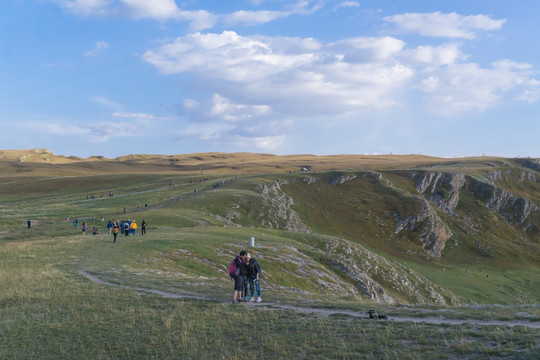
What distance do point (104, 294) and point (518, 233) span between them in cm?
12312

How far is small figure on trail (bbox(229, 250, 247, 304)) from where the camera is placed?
2112 centimetres

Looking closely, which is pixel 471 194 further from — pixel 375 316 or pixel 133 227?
pixel 375 316

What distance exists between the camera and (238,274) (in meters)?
21.2

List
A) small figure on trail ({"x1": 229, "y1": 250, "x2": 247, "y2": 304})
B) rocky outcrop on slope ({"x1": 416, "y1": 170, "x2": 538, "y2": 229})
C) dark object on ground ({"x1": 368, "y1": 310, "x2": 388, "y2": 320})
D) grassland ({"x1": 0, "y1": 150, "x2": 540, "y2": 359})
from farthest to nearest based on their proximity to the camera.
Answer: rocky outcrop on slope ({"x1": 416, "y1": 170, "x2": 538, "y2": 229}) < small figure on trail ({"x1": 229, "y1": 250, "x2": 247, "y2": 304}) < dark object on ground ({"x1": 368, "y1": 310, "x2": 388, "y2": 320}) < grassland ({"x1": 0, "y1": 150, "x2": 540, "y2": 359})

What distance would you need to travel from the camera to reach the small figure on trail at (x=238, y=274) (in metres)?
21.1

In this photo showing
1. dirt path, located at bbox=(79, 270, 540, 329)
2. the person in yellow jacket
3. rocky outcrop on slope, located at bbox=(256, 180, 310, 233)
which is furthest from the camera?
rocky outcrop on slope, located at bbox=(256, 180, 310, 233)

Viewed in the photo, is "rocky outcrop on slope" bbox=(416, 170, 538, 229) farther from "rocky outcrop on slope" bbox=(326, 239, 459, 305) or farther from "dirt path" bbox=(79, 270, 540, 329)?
"dirt path" bbox=(79, 270, 540, 329)

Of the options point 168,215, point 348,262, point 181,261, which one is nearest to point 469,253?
point 348,262

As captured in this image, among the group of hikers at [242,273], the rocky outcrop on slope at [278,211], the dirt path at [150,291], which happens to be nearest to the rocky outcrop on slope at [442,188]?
the rocky outcrop on slope at [278,211]

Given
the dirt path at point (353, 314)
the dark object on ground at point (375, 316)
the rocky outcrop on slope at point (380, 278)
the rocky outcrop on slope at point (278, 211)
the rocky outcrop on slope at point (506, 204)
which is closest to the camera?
the dirt path at point (353, 314)

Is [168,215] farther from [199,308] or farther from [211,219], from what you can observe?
[199,308]

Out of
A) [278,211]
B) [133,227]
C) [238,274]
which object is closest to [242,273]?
[238,274]

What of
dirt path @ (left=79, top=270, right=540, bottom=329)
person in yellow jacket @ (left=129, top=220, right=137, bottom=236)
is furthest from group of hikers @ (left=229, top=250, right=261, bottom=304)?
person in yellow jacket @ (left=129, top=220, right=137, bottom=236)

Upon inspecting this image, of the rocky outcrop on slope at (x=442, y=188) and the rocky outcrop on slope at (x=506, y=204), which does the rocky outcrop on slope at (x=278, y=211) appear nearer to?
the rocky outcrop on slope at (x=442, y=188)
